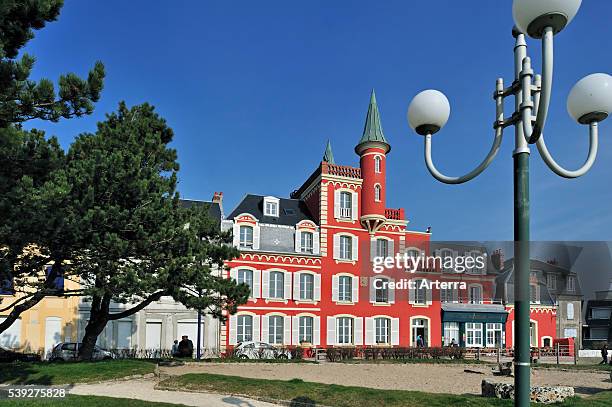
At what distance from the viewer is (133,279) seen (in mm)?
15328

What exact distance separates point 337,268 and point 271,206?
5448 mm

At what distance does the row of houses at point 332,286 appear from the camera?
97.0ft

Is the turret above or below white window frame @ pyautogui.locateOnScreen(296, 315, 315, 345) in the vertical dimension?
above

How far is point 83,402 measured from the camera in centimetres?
1013

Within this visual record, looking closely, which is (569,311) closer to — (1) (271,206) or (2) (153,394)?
(1) (271,206)

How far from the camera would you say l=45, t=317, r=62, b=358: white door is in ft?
92.1

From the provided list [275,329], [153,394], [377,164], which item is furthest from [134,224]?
[377,164]

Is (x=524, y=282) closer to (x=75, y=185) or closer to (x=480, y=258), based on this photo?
(x=75, y=185)

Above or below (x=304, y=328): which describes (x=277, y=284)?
above

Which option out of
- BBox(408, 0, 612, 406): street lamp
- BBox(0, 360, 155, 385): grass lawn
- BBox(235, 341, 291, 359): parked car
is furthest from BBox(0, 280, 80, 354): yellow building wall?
BBox(408, 0, 612, 406): street lamp

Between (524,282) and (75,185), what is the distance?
10.5 meters

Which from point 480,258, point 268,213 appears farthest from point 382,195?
point 480,258

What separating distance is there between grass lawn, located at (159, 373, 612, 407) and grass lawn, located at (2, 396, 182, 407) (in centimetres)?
227

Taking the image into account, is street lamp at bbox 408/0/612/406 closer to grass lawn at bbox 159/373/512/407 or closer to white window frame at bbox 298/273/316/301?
grass lawn at bbox 159/373/512/407
